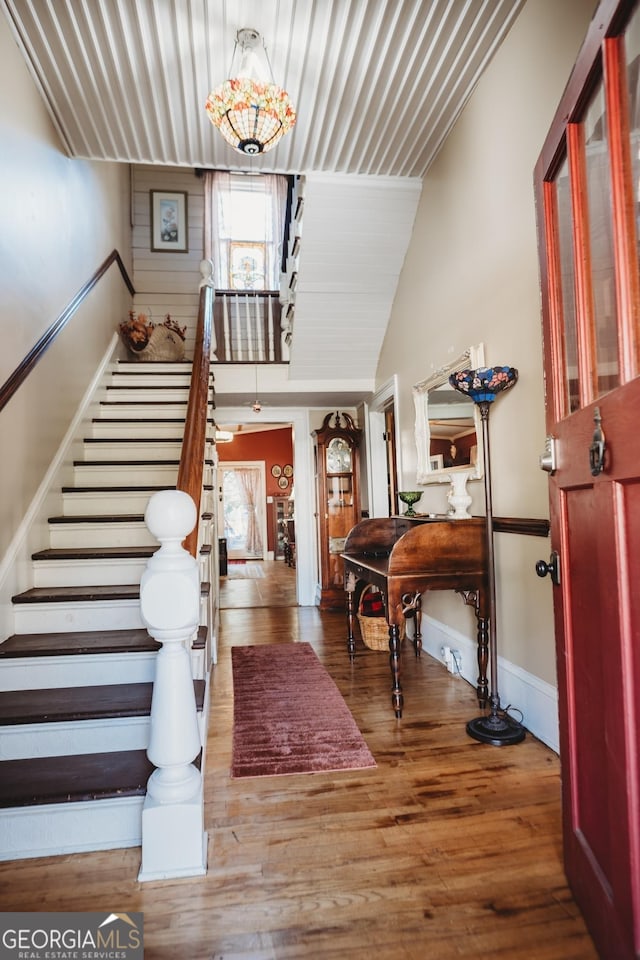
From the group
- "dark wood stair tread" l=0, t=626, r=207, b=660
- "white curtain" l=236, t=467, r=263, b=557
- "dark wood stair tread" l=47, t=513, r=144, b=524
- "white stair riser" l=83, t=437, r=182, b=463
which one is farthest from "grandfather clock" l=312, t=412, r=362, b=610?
"white curtain" l=236, t=467, r=263, b=557

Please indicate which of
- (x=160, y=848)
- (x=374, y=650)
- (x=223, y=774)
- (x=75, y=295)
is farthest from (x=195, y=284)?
(x=160, y=848)

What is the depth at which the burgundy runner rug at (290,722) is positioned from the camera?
2.30 meters

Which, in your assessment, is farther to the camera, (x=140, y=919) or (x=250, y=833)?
(x=250, y=833)

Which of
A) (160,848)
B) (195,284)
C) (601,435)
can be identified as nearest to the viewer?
(601,435)

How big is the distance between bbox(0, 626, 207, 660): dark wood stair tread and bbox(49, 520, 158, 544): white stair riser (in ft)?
2.32

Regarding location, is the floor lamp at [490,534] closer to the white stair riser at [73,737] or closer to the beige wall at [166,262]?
the white stair riser at [73,737]

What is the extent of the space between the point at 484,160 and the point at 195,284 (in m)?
4.67

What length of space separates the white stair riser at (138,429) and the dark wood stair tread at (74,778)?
2479mm

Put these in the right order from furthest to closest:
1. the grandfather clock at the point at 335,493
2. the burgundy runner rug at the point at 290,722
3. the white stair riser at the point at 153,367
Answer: the grandfather clock at the point at 335,493 < the white stair riser at the point at 153,367 < the burgundy runner rug at the point at 290,722

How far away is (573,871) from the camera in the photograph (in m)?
1.43

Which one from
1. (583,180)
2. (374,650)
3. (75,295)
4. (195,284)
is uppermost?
(195,284)

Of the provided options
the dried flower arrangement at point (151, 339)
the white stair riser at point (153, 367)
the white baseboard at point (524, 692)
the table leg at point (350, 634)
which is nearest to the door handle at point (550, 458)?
the white baseboard at point (524, 692)

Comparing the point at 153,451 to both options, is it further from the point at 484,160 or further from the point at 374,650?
the point at 484,160

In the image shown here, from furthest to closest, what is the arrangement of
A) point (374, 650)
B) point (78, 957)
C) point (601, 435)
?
point (374, 650)
point (78, 957)
point (601, 435)
